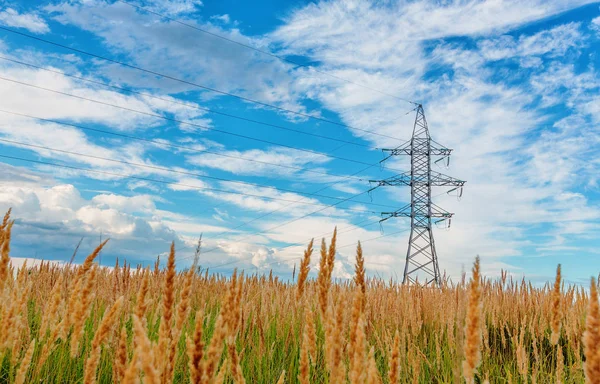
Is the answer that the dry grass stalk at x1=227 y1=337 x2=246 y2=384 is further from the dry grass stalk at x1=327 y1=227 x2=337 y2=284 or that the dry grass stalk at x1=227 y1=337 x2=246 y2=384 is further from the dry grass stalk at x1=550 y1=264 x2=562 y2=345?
the dry grass stalk at x1=550 y1=264 x2=562 y2=345

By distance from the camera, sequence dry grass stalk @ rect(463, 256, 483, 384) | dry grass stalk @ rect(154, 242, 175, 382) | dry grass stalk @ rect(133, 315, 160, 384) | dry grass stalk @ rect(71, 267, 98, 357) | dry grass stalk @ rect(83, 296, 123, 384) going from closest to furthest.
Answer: dry grass stalk @ rect(133, 315, 160, 384) → dry grass stalk @ rect(463, 256, 483, 384) → dry grass stalk @ rect(154, 242, 175, 382) → dry grass stalk @ rect(83, 296, 123, 384) → dry grass stalk @ rect(71, 267, 98, 357)

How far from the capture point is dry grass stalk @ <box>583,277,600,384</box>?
2.88 feet

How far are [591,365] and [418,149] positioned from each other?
31.6 meters

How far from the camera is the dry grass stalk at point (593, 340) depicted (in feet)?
2.88

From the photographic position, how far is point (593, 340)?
0.88m

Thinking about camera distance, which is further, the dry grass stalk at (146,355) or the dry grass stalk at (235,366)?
the dry grass stalk at (235,366)

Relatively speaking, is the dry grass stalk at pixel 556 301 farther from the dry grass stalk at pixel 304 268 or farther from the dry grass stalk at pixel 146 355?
the dry grass stalk at pixel 146 355

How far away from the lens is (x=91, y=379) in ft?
4.28

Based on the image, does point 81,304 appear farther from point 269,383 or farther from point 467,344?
point 269,383

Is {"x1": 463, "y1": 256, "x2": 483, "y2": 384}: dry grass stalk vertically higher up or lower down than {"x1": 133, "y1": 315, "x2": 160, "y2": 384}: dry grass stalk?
higher up

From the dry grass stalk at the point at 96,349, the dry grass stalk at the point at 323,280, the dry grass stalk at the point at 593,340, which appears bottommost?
the dry grass stalk at the point at 96,349

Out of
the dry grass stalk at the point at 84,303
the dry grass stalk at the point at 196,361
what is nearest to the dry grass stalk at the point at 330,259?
the dry grass stalk at the point at 196,361

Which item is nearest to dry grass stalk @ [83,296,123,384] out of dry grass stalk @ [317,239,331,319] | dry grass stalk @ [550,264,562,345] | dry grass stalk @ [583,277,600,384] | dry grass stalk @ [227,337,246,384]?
dry grass stalk @ [227,337,246,384]

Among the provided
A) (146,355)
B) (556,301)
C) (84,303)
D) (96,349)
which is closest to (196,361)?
(146,355)
